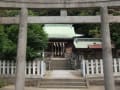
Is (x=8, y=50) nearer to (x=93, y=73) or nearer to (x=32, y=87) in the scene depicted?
(x=32, y=87)

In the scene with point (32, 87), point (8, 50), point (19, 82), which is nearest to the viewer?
point (19, 82)

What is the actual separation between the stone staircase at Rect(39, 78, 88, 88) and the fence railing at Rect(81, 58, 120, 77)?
909mm

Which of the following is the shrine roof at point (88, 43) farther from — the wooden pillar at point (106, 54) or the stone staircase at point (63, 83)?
→ the wooden pillar at point (106, 54)

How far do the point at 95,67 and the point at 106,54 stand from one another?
7015mm

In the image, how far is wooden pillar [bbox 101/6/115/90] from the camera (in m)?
10.1

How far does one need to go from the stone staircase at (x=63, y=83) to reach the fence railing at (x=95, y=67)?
0.91 metres

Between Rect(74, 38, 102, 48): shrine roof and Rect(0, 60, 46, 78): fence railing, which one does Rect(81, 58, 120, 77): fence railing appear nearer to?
Rect(0, 60, 46, 78): fence railing

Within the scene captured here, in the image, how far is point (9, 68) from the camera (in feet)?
55.5

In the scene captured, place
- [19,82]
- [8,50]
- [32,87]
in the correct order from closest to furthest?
[19,82] → [32,87] → [8,50]

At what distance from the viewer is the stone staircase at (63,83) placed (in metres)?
15.7

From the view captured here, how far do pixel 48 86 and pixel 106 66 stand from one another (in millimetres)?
6029

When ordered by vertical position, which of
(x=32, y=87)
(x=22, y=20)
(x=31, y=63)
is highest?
(x=22, y=20)

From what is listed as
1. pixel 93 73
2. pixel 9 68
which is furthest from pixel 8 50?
pixel 93 73

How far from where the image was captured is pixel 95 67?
17.2 metres
